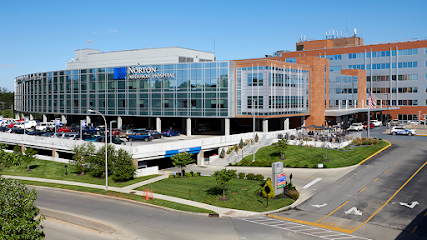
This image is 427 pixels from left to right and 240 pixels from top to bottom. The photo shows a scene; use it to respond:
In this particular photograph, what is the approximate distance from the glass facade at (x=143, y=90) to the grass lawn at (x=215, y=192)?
102ft

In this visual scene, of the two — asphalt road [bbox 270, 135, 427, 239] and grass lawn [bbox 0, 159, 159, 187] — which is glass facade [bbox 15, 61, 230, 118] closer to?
grass lawn [bbox 0, 159, 159, 187]

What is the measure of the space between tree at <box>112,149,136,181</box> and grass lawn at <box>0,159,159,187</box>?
0.68 metres

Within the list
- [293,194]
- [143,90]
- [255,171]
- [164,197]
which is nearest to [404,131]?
[255,171]

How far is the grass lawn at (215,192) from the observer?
3002 cm

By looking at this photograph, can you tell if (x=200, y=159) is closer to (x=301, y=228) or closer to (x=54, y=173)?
(x=54, y=173)

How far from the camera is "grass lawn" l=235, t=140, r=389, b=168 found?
153 ft

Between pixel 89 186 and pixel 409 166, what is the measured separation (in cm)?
3748

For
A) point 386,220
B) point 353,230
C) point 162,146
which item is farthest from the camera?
point 162,146

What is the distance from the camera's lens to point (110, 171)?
40.3 metres

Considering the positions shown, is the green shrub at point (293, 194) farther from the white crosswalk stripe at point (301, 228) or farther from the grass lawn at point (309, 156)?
the grass lawn at point (309, 156)

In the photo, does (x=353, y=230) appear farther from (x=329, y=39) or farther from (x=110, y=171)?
(x=329, y=39)

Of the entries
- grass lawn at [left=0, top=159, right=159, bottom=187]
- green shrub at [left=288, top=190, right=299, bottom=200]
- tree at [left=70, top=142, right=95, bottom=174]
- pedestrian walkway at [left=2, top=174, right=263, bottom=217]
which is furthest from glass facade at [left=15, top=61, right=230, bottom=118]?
green shrub at [left=288, top=190, right=299, bottom=200]

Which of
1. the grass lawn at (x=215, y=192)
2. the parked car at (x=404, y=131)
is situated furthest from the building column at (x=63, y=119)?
the parked car at (x=404, y=131)

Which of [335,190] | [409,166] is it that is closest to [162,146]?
[335,190]
